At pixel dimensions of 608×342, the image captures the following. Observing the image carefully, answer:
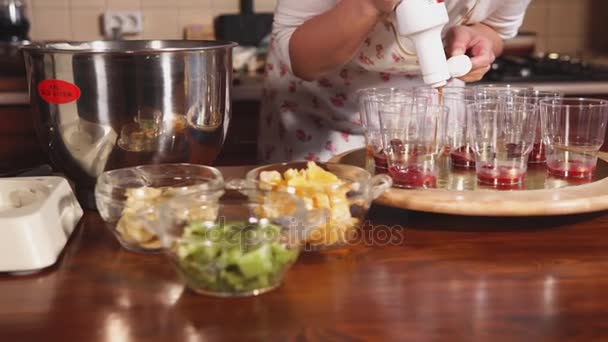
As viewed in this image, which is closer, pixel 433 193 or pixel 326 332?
pixel 326 332

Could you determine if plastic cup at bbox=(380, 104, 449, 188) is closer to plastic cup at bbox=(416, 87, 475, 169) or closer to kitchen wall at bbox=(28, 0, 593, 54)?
plastic cup at bbox=(416, 87, 475, 169)

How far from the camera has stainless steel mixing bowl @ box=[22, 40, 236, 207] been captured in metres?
0.87

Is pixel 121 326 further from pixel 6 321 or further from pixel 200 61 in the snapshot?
pixel 200 61

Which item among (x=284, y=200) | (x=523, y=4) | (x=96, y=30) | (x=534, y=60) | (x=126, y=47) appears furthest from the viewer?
(x=96, y=30)

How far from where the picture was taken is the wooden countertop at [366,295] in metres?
0.60

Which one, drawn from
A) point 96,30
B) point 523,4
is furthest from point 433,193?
point 96,30

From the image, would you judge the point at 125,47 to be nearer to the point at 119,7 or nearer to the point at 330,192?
the point at 330,192

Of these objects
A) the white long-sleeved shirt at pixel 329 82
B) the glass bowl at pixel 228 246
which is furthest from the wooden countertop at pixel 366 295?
the white long-sleeved shirt at pixel 329 82

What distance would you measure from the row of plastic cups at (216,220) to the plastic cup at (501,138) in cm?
20

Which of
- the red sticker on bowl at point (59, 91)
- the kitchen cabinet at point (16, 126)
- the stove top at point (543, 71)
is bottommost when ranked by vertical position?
the kitchen cabinet at point (16, 126)

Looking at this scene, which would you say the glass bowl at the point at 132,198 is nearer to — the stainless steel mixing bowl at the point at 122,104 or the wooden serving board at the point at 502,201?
the stainless steel mixing bowl at the point at 122,104

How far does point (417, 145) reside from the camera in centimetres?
93

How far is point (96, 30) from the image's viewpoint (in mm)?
2326

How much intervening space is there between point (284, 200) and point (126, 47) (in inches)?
18.8
